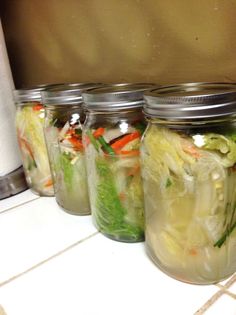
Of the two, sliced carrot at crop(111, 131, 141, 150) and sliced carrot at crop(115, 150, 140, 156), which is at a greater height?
sliced carrot at crop(111, 131, 141, 150)

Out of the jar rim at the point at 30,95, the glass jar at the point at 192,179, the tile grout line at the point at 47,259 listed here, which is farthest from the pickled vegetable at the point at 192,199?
the jar rim at the point at 30,95

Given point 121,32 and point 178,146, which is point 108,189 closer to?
point 178,146

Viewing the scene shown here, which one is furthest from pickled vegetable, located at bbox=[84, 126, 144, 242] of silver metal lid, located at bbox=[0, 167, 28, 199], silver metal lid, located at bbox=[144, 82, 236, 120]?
silver metal lid, located at bbox=[0, 167, 28, 199]

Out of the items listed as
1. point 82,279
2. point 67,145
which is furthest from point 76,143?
point 82,279

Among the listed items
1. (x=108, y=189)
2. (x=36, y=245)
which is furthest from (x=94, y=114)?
(x=36, y=245)

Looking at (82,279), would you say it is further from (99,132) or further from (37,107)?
(37,107)

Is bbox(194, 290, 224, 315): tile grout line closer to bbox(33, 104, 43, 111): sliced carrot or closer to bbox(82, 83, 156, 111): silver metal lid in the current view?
bbox(82, 83, 156, 111): silver metal lid

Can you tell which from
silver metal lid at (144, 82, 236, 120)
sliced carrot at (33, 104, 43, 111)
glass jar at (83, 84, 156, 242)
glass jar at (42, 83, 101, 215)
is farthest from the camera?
sliced carrot at (33, 104, 43, 111)
